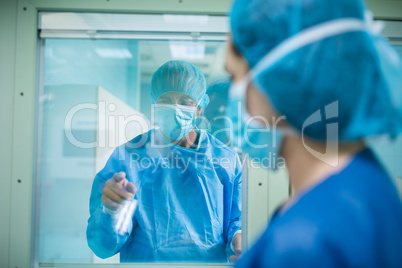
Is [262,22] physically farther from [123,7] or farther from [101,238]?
[101,238]

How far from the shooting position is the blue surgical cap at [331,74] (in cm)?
48

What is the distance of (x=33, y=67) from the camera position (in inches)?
52.6

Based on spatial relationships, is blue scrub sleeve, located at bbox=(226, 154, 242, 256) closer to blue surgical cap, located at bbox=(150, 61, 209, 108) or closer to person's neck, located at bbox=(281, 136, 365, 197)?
blue surgical cap, located at bbox=(150, 61, 209, 108)

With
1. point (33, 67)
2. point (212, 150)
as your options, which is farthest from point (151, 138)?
point (33, 67)

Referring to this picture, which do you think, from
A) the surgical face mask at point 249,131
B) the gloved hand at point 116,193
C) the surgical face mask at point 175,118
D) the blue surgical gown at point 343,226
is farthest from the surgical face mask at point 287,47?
the gloved hand at point 116,193

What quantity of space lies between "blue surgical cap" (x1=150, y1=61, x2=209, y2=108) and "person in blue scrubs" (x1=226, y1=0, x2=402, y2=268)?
919 mm

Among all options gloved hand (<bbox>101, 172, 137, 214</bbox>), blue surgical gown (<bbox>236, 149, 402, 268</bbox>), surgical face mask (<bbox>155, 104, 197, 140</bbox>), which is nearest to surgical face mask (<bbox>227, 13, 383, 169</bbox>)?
blue surgical gown (<bbox>236, 149, 402, 268</bbox>)

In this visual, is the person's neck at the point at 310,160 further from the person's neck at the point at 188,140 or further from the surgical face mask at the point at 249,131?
the person's neck at the point at 188,140

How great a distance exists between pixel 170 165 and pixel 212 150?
230mm

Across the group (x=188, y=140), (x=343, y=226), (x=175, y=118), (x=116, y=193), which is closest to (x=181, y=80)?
(x=175, y=118)

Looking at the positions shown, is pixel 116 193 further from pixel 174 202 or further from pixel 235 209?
pixel 235 209

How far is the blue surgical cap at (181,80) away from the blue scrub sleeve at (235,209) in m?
0.39

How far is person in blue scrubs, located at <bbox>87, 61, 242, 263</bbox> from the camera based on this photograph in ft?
4.87

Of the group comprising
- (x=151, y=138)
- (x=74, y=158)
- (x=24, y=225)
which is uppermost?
(x=151, y=138)
